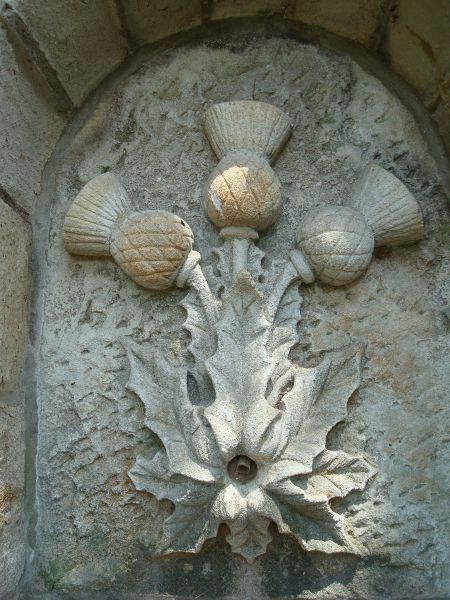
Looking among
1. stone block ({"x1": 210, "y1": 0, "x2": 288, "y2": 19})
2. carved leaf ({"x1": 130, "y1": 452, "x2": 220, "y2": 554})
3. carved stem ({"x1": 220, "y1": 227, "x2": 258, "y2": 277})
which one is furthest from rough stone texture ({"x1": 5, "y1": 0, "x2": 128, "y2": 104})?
carved leaf ({"x1": 130, "y1": 452, "x2": 220, "y2": 554})

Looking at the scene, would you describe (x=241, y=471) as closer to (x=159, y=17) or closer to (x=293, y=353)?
(x=293, y=353)

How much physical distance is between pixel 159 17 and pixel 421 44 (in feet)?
1.71

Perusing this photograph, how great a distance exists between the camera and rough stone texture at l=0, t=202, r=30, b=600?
43.9 inches

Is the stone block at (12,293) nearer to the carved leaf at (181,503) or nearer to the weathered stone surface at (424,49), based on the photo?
the carved leaf at (181,503)

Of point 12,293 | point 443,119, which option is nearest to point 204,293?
point 12,293

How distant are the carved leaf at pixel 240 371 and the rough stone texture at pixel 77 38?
0.54 metres

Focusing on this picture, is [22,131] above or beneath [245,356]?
above

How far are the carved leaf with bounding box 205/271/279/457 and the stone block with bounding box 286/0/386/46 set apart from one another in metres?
0.58

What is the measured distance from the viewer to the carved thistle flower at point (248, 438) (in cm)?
109

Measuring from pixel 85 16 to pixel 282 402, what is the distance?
2.67 ft

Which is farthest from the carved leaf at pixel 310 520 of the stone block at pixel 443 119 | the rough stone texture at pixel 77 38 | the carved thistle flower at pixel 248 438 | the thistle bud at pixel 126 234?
the rough stone texture at pixel 77 38

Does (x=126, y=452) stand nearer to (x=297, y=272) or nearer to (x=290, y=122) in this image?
(x=297, y=272)

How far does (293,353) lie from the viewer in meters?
1.22

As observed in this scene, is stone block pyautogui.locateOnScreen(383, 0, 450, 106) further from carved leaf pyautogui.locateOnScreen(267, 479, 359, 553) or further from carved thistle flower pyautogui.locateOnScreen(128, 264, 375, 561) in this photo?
carved leaf pyautogui.locateOnScreen(267, 479, 359, 553)
